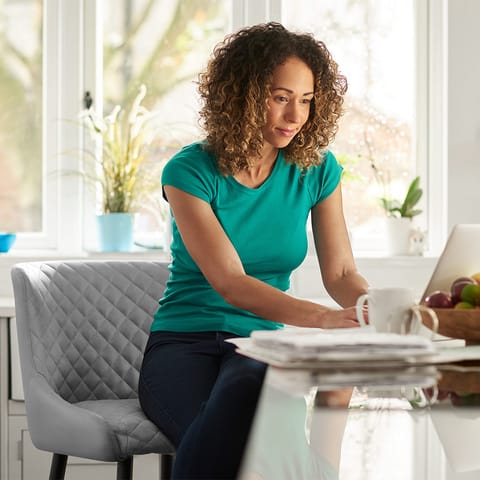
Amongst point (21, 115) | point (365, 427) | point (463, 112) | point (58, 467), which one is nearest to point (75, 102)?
point (21, 115)

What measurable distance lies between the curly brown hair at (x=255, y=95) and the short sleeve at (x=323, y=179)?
0.02 metres

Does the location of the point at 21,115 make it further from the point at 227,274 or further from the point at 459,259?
the point at 459,259

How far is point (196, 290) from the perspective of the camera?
1.98m

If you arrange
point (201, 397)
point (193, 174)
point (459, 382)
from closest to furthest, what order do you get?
point (459, 382)
point (201, 397)
point (193, 174)

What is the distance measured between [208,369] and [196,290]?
0.22 metres

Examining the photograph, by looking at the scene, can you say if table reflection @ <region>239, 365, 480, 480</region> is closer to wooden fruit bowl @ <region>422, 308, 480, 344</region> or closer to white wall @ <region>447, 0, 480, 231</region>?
wooden fruit bowl @ <region>422, 308, 480, 344</region>

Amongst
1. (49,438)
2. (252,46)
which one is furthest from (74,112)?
(49,438)

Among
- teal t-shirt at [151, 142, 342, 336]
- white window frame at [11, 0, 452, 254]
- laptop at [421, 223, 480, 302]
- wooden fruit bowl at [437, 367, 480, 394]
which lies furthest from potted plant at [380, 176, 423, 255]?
wooden fruit bowl at [437, 367, 480, 394]

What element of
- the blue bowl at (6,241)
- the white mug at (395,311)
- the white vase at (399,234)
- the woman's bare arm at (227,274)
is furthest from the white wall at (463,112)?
the white mug at (395,311)

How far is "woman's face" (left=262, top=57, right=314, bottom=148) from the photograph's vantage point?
2002 mm

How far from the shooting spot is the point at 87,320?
2.23 metres

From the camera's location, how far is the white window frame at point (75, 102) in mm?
3512

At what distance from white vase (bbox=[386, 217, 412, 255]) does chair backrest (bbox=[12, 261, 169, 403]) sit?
1.35 meters

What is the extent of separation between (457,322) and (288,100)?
2.43 feet
